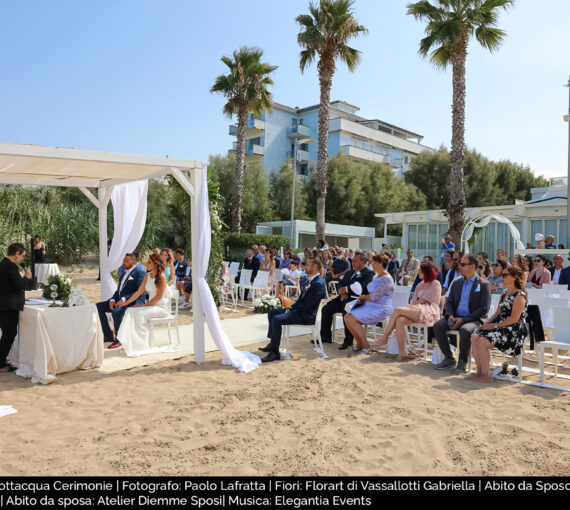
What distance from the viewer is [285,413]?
14.5ft

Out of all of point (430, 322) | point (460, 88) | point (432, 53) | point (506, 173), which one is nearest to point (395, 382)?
point (430, 322)

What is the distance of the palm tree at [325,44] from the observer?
1886 centimetres

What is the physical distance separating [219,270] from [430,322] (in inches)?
252

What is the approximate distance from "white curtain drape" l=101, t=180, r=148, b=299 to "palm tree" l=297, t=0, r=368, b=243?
11263 mm

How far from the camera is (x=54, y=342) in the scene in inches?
218

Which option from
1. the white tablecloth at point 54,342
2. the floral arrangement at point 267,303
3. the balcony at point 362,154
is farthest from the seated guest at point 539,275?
the balcony at point 362,154

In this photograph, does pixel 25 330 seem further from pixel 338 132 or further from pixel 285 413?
pixel 338 132

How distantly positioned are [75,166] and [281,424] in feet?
15.8

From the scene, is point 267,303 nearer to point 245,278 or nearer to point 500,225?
point 245,278

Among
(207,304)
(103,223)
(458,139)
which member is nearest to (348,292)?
(207,304)

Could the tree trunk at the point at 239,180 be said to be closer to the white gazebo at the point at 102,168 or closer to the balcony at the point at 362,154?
the white gazebo at the point at 102,168

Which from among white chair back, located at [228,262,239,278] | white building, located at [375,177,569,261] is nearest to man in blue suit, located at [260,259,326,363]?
white chair back, located at [228,262,239,278]

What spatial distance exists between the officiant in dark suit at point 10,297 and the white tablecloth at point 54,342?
112 millimetres

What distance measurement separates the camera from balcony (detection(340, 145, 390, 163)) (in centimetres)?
3816
